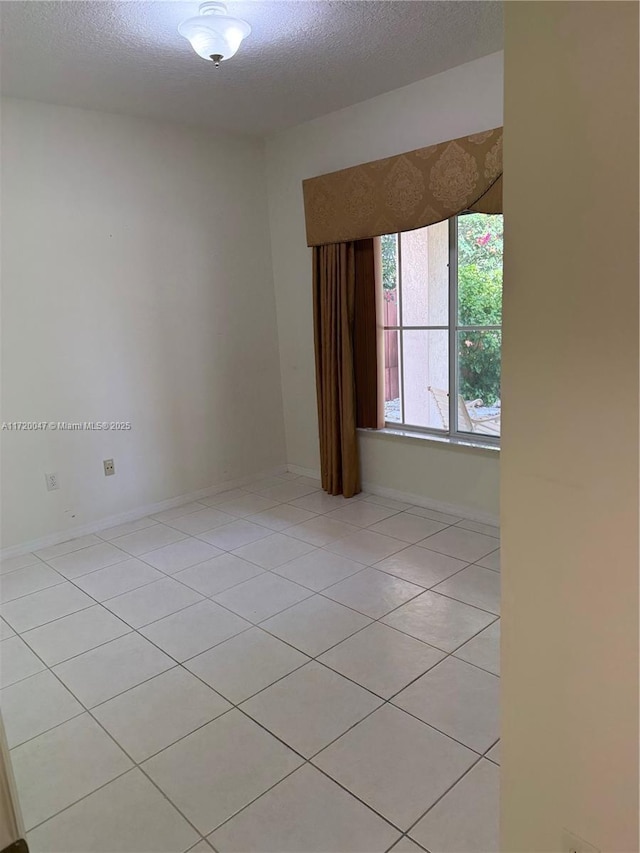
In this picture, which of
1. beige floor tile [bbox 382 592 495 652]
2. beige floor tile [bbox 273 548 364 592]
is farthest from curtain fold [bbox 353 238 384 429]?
beige floor tile [bbox 382 592 495 652]

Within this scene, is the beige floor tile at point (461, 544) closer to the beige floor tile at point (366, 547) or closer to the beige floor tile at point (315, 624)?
the beige floor tile at point (366, 547)

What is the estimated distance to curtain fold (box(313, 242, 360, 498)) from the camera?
3.86 meters

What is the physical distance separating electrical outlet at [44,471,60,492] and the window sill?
6.45 ft

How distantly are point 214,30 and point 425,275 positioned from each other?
1839 mm

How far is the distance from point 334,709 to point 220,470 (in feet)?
8.52

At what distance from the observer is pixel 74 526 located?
369cm

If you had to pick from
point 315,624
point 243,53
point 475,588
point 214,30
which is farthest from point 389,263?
point 315,624

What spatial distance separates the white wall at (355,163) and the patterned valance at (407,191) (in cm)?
15

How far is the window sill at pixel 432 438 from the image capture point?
3.50 meters

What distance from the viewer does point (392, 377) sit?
4016 millimetres

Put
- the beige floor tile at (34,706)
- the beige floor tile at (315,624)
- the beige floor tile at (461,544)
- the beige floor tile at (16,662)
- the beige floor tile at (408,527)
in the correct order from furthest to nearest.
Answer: the beige floor tile at (408,527), the beige floor tile at (461,544), the beige floor tile at (315,624), the beige floor tile at (16,662), the beige floor tile at (34,706)

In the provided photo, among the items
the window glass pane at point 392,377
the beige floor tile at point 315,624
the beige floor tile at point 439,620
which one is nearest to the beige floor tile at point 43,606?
the beige floor tile at point 315,624

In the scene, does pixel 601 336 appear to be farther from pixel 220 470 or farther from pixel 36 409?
pixel 220 470

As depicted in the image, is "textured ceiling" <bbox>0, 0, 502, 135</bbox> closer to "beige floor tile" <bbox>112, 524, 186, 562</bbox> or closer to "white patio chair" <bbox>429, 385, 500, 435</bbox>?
"white patio chair" <bbox>429, 385, 500, 435</bbox>
